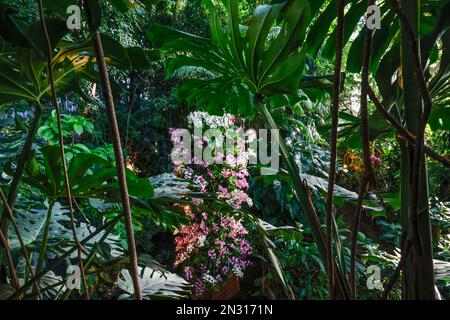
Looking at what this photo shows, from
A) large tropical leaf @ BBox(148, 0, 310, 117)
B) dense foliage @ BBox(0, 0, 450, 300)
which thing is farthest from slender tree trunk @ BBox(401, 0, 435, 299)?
large tropical leaf @ BBox(148, 0, 310, 117)

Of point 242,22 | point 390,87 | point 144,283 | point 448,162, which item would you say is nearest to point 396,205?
point 390,87

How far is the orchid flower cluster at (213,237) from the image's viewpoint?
2.26m

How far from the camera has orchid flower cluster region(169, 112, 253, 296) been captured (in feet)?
7.42

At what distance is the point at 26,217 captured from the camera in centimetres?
97

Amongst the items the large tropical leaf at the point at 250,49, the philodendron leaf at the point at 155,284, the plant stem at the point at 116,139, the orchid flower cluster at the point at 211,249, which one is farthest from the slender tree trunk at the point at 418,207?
the orchid flower cluster at the point at 211,249

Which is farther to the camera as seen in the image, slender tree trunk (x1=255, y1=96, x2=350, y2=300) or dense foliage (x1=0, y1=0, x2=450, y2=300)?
slender tree trunk (x1=255, y1=96, x2=350, y2=300)

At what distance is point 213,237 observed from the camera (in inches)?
92.3

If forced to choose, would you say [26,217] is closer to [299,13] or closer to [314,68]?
[299,13]

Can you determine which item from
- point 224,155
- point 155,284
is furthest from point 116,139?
point 224,155

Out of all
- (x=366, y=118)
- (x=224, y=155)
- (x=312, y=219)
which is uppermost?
(x=224, y=155)

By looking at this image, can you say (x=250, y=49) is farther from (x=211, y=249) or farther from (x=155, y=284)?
(x=211, y=249)

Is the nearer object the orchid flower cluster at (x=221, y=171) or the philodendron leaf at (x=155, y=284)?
the philodendron leaf at (x=155, y=284)

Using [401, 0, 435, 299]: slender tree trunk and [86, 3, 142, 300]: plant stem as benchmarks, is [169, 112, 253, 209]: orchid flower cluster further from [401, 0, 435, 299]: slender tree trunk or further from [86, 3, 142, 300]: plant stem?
[86, 3, 142, 300]: plant stem

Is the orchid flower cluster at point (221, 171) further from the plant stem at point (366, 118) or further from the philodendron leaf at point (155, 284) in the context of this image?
the plant stem at point (366, 118)
